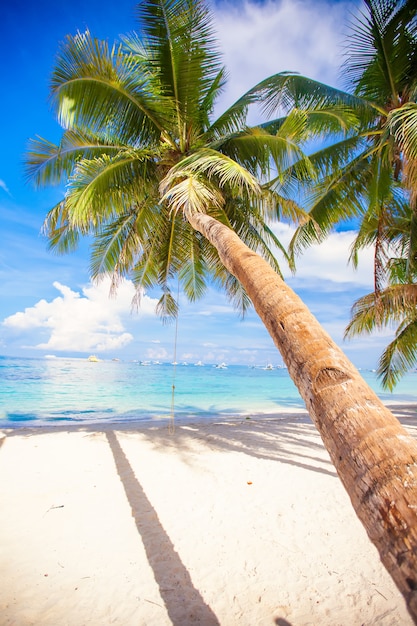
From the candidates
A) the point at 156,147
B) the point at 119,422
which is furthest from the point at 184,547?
the point at 119,422

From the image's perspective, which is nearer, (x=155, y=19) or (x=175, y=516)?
(x=175, y=516)

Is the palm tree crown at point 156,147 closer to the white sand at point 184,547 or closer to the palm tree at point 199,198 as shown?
the palm tree at point 199,198

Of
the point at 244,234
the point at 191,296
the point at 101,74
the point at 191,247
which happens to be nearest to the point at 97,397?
the point at 191,296

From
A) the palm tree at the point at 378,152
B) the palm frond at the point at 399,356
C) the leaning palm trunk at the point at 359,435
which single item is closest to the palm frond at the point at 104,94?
the palm tree at the point at 378,152

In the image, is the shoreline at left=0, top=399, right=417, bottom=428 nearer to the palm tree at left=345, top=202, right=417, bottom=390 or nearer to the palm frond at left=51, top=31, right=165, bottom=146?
the palm tree at left=345, top=202, right=417, bottom=390

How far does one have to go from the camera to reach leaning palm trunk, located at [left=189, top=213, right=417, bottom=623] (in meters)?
0.95

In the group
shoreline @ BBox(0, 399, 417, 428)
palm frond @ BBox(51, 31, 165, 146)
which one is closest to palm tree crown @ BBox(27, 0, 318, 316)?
palm frond @ BBox(51, 31, 165, 146)

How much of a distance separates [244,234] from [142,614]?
6.47 metres

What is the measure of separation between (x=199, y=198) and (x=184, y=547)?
4205mm

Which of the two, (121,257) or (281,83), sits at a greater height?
(281,83)

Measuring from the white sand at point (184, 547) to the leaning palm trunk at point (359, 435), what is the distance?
7.36 feet

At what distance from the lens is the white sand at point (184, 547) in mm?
2660

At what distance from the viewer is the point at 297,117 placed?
15.9 feet

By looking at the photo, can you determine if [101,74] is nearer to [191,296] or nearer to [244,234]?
[244,234]
